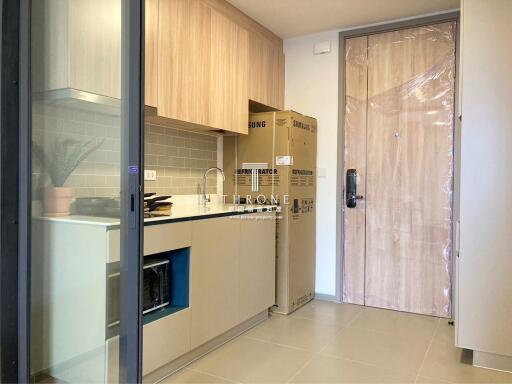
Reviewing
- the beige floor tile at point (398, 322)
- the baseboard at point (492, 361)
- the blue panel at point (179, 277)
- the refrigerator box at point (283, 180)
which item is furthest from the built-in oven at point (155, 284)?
the baseboard at point (492, 361)

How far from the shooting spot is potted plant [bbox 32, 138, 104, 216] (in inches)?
79.5

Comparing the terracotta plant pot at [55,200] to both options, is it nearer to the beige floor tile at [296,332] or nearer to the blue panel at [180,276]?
the blue panel at [180,276]

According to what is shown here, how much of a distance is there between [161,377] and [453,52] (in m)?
3.40

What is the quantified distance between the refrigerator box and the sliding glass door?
1932 millimetres

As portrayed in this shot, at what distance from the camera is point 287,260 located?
3639 millimetres

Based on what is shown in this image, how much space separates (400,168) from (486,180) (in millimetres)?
1211

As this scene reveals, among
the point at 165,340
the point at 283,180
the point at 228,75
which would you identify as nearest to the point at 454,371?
the point at 165,340

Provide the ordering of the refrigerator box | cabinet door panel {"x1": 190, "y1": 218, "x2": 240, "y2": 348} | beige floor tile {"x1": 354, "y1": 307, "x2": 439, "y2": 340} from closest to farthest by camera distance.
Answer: cabinet door panel {"x1": 190, "y1": 218, "x2": 240, "y2": 348}, beige floor tile {"x1": 354, "y1": 307, "x2": 439, "y2": 340}, the refrigerator box

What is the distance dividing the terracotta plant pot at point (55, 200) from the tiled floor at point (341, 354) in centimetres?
117

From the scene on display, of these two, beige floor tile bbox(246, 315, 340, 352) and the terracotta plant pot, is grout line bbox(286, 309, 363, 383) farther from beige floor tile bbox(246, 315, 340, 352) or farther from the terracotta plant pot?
the terracotta plant pot

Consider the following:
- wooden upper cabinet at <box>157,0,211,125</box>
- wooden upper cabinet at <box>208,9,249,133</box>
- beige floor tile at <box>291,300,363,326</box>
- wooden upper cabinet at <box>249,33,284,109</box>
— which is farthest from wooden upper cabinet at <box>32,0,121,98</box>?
beige floor tile at <box>291,300,363,326</box>

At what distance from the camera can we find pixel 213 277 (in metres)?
2.80

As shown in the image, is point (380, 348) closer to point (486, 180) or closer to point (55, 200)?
point (486, 180)

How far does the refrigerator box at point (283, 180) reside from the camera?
364cm
